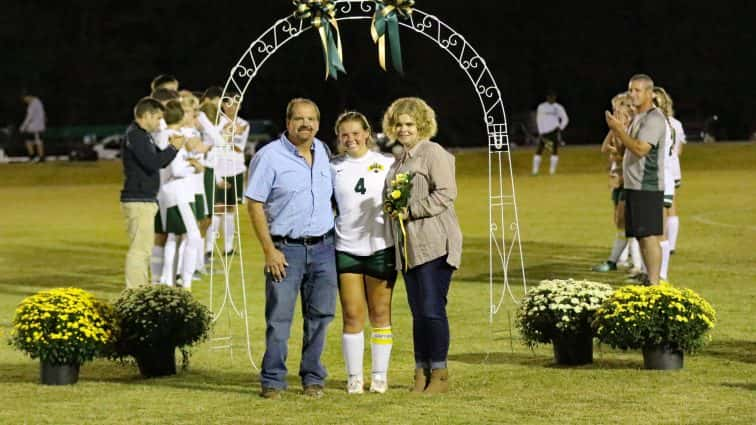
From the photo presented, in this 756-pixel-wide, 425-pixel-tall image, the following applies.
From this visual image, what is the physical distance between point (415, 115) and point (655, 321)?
212 cm

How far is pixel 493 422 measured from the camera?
8625 mm

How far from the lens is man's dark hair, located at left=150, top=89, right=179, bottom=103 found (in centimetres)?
1458

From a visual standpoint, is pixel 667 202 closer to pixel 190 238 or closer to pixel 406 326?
pixel 406 326

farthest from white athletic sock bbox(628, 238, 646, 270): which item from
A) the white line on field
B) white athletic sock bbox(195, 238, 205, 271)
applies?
the white line on field

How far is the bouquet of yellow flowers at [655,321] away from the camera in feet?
32.9

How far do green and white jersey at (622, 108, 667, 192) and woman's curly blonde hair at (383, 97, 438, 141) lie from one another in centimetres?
374

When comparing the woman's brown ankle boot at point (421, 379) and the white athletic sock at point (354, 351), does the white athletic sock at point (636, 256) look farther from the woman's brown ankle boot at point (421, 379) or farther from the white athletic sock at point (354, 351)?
the white athletic sock at point (354, 351)

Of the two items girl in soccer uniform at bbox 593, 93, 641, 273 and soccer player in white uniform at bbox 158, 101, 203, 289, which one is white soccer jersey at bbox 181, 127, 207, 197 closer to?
soccer player in white uniform at bbox 158, 101, 203, 289

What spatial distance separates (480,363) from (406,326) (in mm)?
2213

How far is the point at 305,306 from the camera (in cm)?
970

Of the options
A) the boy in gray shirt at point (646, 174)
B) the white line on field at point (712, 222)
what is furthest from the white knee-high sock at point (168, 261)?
the white line on field at point (712, 222)

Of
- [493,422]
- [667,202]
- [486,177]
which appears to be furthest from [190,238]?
[486,177]

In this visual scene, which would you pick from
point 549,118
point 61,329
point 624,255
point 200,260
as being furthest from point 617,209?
point 549,118

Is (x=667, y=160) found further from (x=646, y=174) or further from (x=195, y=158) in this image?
(x=195, y=158)
